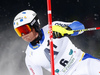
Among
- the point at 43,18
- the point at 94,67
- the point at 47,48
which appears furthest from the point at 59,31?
the point at 43,18

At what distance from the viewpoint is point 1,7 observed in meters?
3.82

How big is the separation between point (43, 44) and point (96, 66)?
0.63m

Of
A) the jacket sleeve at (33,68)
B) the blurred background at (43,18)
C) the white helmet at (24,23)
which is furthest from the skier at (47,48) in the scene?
the blurred background at (43,18)

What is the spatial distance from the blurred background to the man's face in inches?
65.3

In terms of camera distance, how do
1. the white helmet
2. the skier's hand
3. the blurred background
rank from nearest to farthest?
the skier's hand, the white helmet, the blurred background

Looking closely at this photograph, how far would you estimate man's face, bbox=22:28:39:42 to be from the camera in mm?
2283

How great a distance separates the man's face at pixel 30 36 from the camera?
2283 mm

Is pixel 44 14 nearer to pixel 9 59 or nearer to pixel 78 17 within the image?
pixel 78 17

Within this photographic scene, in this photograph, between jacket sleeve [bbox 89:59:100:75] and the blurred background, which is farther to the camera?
the blurred background

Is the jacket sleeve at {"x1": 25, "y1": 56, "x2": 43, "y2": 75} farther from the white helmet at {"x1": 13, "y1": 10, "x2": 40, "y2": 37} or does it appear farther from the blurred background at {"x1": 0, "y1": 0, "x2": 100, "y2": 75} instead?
the blurred background at {"x1": 0, "y1": 0, "x2": 100, "y2": 75}

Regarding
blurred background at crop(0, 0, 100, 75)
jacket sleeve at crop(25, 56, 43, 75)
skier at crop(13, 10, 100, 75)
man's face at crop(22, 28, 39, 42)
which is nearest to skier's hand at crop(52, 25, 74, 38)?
skier at crop(13, 10, 100, 75)

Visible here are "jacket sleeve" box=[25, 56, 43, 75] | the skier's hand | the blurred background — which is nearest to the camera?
the skier's hand

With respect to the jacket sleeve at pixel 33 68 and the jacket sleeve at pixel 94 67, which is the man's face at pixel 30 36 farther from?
the jacket sleeve at pixel 94 67

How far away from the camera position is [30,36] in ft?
7.54
